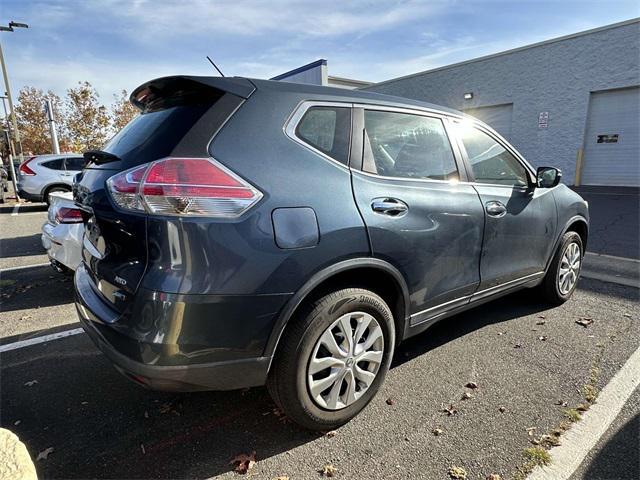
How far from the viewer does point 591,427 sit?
2.37m

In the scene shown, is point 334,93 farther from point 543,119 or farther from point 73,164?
point 543,119

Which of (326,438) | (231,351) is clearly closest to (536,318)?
(326,438)

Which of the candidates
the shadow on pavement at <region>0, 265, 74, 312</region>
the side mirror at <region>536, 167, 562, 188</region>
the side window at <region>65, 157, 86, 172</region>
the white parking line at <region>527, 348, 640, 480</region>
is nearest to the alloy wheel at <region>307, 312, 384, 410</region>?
the white parking line at <region>527, 348, 640, 480</region>

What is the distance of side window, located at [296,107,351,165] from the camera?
7.15 ft

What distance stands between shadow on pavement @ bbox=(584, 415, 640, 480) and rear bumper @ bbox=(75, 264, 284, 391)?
1.75 metres

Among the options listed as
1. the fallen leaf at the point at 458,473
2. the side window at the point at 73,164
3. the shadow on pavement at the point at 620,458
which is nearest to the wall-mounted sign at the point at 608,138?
the shadow on pavement at the point at 620,458

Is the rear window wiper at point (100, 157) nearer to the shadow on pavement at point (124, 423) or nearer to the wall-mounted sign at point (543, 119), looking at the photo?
the shadow on pavement at point (124, 423)

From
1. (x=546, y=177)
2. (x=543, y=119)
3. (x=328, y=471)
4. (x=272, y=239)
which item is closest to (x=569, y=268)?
(x=546, y=177)

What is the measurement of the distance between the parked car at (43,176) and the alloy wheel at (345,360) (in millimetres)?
12268

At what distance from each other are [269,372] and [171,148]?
1219 mm

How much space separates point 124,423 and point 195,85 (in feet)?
6.44

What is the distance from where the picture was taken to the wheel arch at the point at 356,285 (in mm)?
2008

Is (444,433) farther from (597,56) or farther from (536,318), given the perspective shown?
(597,56)

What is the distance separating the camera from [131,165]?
1.99m
